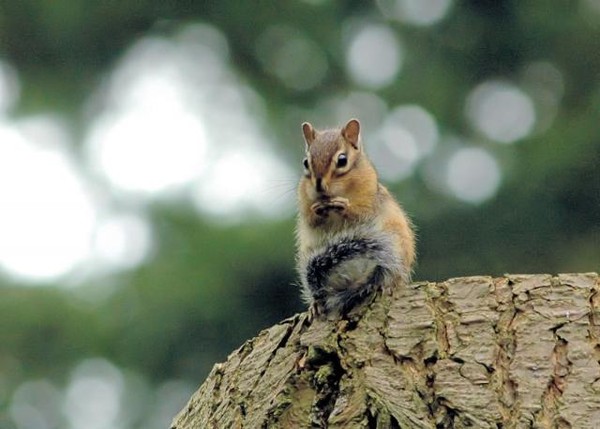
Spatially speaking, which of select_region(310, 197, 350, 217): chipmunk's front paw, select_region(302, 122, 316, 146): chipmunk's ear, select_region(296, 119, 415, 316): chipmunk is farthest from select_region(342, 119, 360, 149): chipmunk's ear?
select_region(310, 197, 350, 217): chipmunk's front paw

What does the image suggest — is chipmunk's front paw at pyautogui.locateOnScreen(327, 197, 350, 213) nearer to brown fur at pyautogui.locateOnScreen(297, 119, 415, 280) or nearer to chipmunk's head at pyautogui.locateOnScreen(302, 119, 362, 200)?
brown fur at pyautogui.locateOnScreen(297, 119, 415, 280)

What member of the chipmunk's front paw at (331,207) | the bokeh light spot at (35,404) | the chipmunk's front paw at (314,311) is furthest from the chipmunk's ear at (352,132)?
the bokeh light spot at (35,404)

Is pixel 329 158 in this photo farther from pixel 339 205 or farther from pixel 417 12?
pixel 417 12

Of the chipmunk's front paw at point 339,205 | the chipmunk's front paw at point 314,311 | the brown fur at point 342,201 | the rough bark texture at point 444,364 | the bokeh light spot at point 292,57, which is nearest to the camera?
the rough bark texture at point 444,364

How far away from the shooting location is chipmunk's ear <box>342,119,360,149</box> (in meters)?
5.18

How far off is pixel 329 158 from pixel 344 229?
53cm

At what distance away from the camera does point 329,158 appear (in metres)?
4.95

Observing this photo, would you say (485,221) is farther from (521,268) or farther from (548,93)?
(548,93)

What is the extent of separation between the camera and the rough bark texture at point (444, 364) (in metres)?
3.50

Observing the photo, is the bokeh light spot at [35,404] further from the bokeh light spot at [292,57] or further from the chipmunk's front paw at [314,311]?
the chipmunk's front paw at [314,311]

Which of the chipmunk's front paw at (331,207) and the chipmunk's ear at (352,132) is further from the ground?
the chipmunk's ear at (352,132)

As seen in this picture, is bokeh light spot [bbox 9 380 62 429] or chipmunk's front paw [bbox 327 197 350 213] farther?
bokeh light spot [bbox 9 380 62 429]

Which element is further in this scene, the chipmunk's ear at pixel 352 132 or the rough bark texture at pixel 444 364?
the chipmunk's ear at pixel 352 132

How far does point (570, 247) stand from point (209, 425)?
7.09 metres
